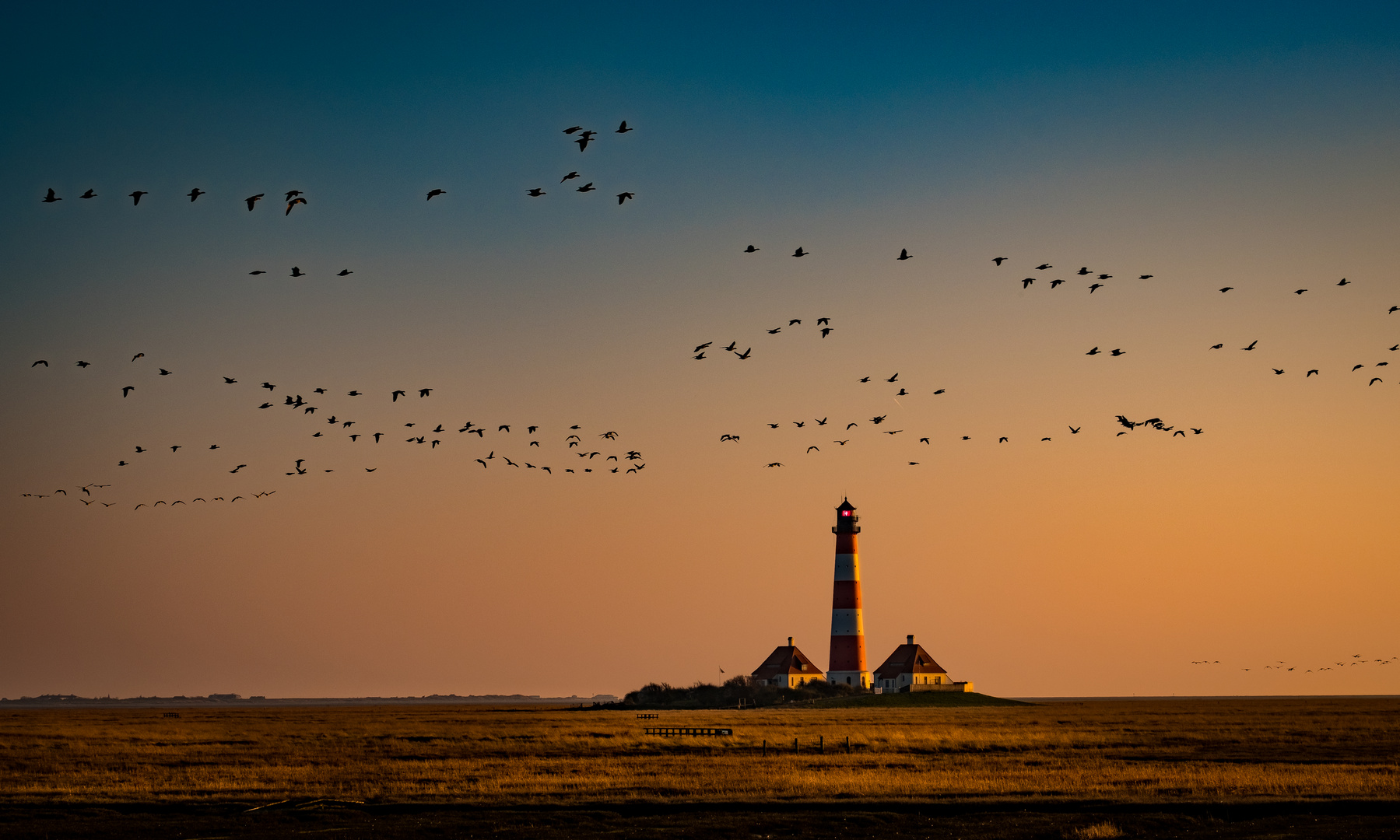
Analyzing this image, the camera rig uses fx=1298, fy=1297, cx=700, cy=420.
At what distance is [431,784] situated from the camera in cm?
3838

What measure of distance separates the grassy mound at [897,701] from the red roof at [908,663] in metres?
7.66

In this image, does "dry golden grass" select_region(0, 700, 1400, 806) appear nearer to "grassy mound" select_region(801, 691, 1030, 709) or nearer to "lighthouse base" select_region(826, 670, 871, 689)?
"grassy mound" select_region(801, 691, 1030, 709)

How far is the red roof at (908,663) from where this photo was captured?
127m

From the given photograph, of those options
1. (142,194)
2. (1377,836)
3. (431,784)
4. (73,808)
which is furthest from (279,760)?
(1377,836)

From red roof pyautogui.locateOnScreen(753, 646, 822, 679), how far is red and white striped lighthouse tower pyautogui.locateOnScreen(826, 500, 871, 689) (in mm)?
10453

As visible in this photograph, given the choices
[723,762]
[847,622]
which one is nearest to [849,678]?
[847,622]

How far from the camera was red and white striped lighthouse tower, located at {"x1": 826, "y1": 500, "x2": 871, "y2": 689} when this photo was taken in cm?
11800

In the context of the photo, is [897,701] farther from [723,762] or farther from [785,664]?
[723,762]

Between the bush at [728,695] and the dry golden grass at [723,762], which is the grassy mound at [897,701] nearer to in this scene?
the bush at [728,695]

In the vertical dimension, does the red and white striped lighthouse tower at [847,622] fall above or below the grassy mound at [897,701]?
above

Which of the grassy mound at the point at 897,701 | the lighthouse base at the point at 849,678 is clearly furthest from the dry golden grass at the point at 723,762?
the lighthouse base at the point at 849,678

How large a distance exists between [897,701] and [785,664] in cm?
2260

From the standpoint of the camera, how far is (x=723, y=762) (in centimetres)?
4719

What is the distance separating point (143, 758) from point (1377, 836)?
44.5m
